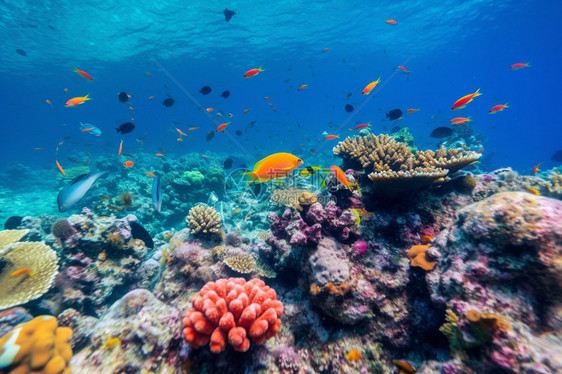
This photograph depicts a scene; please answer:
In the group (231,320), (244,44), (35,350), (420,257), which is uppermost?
(244,44)

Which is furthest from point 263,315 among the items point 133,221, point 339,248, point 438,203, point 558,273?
point 133,221

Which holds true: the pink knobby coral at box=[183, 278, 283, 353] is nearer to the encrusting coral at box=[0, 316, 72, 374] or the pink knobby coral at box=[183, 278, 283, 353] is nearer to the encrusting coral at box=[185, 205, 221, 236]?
the encrusting coral at box=[0, 316, 72, 374]

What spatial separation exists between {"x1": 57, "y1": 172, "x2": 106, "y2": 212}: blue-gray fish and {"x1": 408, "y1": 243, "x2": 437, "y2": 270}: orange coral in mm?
6053

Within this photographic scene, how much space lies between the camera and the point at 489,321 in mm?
1938

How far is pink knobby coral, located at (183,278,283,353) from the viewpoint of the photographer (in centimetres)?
206

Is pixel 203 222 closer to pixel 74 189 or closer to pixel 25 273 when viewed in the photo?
pixel 74 189

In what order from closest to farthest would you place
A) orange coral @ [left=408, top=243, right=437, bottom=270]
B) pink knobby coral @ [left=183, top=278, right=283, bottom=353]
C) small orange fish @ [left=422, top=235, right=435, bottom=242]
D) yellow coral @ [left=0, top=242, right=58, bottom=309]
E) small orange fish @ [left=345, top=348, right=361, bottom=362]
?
pink knobby coral @ [left=183, top=278, right=283, bottom=353] < small orange fish @ [left=345, top=348, right=361, bottom=362] < orange coral @ [left=408, top=243, right=437, bottom=270] < small orange fish @ [left=422, top=235, right=435, bottom=242] < yellow coral @ [left=0, top=242, right=58, bottom=309]

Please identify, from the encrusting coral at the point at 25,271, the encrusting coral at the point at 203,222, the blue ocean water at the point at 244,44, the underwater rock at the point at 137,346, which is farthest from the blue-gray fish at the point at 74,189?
the blue ocean water at the point at 244,44

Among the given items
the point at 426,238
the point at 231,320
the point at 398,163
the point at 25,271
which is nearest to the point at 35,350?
the point at 231,320

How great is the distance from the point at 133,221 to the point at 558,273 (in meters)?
7.48

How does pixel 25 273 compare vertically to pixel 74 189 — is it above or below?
below

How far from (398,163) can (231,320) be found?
409cm

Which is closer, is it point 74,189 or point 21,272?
point 21,272

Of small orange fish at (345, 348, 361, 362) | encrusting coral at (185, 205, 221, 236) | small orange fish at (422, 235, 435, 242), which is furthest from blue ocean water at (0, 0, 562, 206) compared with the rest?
small orange fish at (345, 348, 361, 362)
